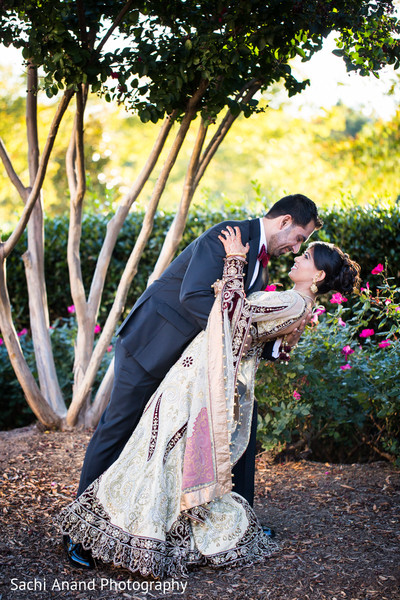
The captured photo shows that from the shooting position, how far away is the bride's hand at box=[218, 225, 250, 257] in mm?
2949

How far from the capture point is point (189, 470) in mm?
2939

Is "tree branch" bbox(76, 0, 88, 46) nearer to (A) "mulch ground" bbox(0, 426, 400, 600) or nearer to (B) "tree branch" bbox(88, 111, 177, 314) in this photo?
(B) "tree branch" bbox(88, 111, 177, 314)

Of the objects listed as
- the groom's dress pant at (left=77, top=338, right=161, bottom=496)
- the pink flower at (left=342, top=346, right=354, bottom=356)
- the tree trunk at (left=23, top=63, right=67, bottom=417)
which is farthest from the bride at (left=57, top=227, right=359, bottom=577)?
the tree trunk at (left=23, top=63, right=67, bottom=417)

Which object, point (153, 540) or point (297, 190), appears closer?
point (153, 540)

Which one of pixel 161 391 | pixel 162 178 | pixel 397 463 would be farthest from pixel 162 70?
pixel 397 463

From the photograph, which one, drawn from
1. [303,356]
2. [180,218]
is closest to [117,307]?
[180,218]

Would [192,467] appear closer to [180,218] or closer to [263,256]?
[263,256]

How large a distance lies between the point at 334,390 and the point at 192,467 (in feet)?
5.96

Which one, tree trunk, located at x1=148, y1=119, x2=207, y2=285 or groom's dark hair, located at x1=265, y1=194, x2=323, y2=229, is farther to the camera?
tree trunk, located at x1=148, y1=119, x2=207, y2=285

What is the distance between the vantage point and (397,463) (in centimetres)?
425

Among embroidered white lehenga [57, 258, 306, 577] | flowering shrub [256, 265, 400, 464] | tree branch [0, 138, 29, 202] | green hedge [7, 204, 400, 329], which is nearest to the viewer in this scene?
embroidered white lehenga [57, 258, 306, 577]

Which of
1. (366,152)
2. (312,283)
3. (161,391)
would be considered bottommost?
(161,391)

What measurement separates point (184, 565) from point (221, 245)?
5.03ft

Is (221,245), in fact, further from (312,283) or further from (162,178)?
(162,178)
